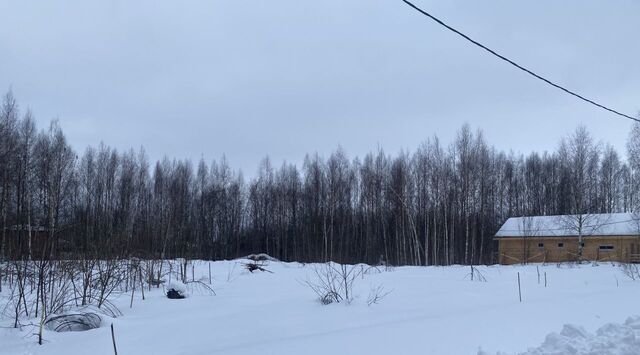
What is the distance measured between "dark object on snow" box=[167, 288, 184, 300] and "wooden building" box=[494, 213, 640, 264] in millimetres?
33376

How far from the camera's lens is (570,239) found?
41219 mm

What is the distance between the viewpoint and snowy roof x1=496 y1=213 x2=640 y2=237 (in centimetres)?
3959

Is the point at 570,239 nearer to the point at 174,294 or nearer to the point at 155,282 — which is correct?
the point at 155,282

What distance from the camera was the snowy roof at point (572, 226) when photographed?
3959 cm

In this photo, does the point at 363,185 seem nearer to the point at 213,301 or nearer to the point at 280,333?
the point at 213,301

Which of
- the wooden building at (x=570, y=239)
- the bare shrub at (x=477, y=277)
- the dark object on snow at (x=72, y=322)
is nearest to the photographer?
the dark object on snow at (x=72, y=322)

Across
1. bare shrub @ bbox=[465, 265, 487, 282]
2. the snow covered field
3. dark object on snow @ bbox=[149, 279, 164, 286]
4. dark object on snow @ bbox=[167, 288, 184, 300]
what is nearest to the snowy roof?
bare shrub @ bbox=[465, 265, 487, 282]

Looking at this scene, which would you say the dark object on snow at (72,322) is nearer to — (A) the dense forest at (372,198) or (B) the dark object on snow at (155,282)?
(B) the dark object on snow at (155,282)

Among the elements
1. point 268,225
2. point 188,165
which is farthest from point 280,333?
point 188,165

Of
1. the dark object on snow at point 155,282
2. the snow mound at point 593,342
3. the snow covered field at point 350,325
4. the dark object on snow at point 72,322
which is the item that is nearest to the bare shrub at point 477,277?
the snow covered field at point 350,325

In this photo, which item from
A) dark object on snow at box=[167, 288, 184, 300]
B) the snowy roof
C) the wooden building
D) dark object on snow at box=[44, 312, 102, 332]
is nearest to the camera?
dark object on snow at box=[44, 312, 102, 332]

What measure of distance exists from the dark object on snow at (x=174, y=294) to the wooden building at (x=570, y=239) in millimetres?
33376

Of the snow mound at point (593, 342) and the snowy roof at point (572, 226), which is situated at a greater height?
the snowy roof at point (572, 226)

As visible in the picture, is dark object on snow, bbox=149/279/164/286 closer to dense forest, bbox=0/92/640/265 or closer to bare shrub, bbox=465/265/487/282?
bare shrub, bbox=465/265/487/282
